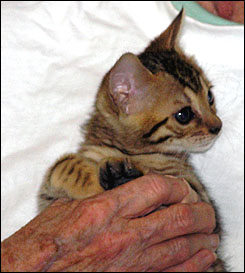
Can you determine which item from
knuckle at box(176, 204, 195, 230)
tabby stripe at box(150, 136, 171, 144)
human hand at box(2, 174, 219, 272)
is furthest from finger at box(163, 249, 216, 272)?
tabby stripe at box(150, 136, 171, 144)

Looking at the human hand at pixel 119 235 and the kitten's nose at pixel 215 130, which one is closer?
the human hand at pixel 119 235

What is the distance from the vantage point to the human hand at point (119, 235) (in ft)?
3.93

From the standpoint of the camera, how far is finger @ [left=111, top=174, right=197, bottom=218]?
4.22 ft

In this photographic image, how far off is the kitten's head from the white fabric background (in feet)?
0.76

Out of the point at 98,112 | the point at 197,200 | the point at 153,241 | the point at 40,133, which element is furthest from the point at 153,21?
the point at 153,241

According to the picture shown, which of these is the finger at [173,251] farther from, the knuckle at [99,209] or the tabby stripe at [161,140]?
the tabby stripe at [161,140]

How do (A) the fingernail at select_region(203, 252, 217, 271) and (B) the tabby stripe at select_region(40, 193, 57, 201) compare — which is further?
(B) the tabby stripe at select_region(40, 193, 57, 201)

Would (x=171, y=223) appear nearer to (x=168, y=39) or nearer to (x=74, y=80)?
(x=168, y=39)

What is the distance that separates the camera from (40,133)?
5.91ft

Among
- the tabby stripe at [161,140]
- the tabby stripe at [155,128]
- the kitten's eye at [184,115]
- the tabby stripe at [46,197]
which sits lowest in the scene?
the tabby stripe at [46,197]

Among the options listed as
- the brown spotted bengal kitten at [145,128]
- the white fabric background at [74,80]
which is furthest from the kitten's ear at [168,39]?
the white fabric background at [74,80]

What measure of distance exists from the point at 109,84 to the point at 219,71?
1.79 feet

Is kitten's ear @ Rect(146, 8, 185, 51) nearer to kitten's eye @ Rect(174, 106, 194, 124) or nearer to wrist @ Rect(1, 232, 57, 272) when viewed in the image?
kitten's eye @ Rect(174, 106, 194, 124)

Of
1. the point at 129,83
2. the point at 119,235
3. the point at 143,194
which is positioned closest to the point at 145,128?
the point at 129,83
